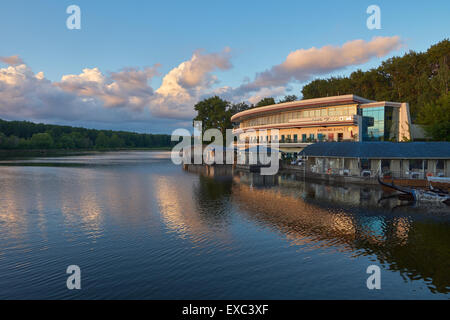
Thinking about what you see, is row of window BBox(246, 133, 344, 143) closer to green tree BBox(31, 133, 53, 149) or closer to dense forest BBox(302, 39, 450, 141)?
dense forest BBox(302, 39, 450, 141)

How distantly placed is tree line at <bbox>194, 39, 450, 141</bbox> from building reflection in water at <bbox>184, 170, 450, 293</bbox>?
3084cm

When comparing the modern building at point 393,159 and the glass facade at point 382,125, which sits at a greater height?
the glass facade at point 382,125

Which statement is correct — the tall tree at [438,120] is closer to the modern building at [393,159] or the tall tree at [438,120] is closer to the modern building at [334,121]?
the modern building at [334,121]

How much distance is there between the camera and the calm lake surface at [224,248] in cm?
1370

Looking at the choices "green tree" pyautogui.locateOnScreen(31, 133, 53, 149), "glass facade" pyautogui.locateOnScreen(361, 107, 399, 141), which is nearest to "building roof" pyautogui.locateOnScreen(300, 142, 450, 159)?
"glass facade" pyautogui.locateOnScreen(361, 107, 399, 141)

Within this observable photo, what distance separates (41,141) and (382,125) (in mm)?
193477

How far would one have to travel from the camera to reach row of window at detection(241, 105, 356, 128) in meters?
65.9

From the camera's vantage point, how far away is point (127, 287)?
45.0 ft

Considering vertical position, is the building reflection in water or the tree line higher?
the tree line

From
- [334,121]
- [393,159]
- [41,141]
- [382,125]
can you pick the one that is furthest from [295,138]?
[41,141]

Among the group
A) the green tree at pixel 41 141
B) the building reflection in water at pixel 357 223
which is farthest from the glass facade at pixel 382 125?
the green tree at pixel 41 141

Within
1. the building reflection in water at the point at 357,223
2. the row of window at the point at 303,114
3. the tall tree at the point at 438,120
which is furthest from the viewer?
the row of window at the point at 303,114

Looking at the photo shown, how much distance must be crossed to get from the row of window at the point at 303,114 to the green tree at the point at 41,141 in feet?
510
